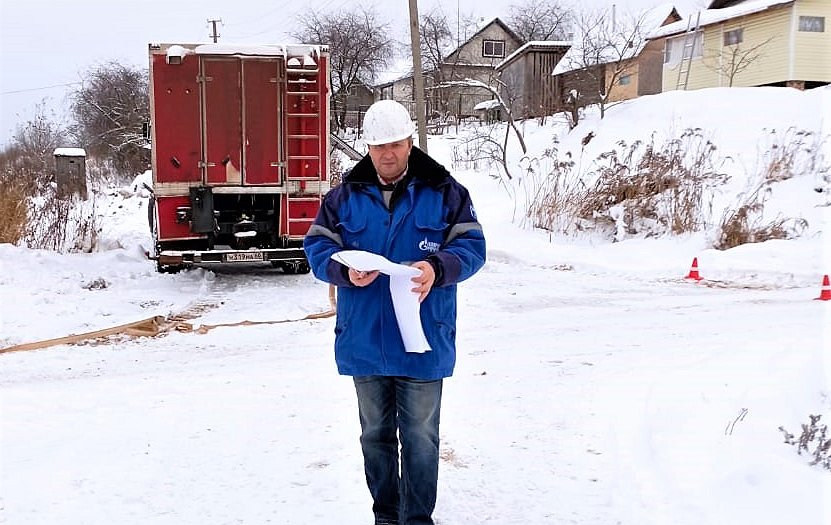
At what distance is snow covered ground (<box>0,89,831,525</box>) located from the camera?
3.55 m

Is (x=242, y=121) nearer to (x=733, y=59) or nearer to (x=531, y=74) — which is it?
(x=733, y=59)

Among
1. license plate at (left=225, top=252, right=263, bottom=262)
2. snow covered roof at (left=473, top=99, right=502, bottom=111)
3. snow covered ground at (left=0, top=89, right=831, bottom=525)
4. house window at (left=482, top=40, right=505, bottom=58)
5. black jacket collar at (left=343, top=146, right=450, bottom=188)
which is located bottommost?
snow covered ground at (left=0, top=89, right=831, bottom=525)

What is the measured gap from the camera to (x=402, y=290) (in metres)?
2.91

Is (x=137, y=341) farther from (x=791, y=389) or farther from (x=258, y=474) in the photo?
(x=791, y=389)

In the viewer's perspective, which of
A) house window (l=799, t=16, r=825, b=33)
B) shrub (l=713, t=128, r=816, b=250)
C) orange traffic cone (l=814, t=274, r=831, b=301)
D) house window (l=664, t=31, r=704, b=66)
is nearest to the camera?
orange traffic cone (l=814, t=274, r=831, b=301)

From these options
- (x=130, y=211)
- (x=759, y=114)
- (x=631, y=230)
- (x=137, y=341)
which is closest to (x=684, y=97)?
(x=759, y=114)

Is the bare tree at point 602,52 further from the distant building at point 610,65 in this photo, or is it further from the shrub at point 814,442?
the shrub at point 814,442

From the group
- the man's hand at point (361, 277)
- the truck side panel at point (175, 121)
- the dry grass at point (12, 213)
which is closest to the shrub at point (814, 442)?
the man's hand at point (361, 277)

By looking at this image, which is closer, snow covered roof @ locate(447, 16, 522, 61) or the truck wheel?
the truck wheel

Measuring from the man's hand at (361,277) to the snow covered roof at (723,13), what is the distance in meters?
29.7

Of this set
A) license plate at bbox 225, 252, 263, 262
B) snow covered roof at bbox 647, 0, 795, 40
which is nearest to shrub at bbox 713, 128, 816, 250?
license plate at bbox 225, 252, 263, 262

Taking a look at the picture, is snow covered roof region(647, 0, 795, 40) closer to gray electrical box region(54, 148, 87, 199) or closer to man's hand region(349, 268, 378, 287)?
gray electrical box region(54, 148, 87, 199)

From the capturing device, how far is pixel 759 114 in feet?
68.6

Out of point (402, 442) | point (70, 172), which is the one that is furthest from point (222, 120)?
point (402, 442)
